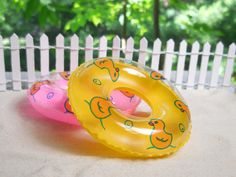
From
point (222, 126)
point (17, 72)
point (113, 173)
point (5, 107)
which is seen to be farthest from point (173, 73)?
point (113, 173)

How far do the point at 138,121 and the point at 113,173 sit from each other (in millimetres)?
491

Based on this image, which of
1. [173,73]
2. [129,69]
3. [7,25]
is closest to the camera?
[129,69]

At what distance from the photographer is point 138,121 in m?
2.84

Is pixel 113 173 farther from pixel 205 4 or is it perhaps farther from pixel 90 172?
pixel 205 4

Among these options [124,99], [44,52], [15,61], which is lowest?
[124,99]

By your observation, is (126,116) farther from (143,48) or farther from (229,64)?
(229,64)

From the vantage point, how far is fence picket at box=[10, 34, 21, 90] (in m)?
4.03

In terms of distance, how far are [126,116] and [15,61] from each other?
1.84 meters

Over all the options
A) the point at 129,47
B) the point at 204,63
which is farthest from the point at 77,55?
the point at 204,63

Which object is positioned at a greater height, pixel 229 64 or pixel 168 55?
pixel 168 55

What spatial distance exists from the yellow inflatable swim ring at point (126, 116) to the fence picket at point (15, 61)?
1330 mm

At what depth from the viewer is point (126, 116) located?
114 inches

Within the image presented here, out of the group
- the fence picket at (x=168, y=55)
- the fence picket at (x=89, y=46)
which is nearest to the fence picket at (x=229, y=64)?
the fence picket at (x=168, y=55)

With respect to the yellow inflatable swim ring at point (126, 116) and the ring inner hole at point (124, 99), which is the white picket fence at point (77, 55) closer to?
the ring inner hole at point (124, 99)
